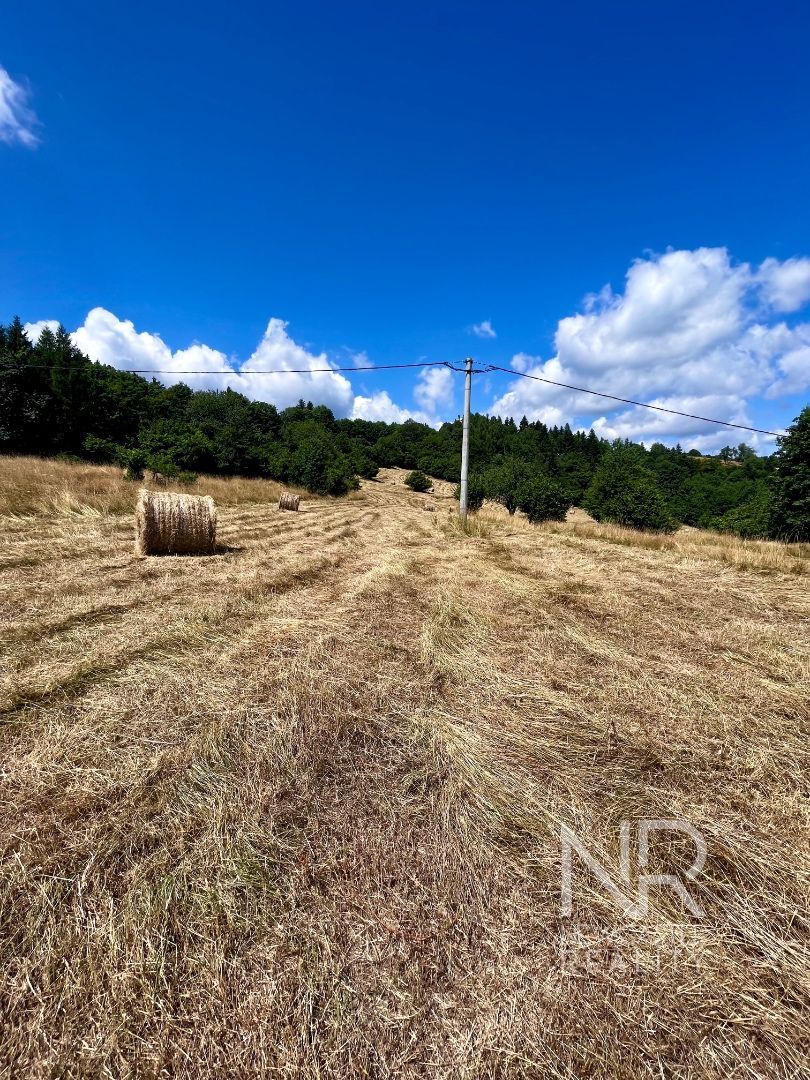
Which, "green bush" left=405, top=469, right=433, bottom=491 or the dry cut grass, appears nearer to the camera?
the dry cut grass

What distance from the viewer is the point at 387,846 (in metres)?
2.00

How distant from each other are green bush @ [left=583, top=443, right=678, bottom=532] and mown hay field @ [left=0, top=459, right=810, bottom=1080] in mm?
39930

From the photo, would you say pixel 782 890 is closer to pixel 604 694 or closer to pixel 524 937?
pixel 524 937

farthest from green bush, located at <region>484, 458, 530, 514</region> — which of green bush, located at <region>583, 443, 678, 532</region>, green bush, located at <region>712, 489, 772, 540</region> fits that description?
green bush, located at <region>712, 489, 772, 540</region>

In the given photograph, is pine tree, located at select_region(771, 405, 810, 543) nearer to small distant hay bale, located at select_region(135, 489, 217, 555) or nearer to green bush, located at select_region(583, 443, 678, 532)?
green bush, located at select_region(583, 443, 678, 532)

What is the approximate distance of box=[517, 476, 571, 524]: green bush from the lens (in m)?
37.3

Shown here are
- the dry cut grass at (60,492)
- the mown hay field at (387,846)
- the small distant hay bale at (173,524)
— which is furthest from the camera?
the dry cut grass at (60,492)

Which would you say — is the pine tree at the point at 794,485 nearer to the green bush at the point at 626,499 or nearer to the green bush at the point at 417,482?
the green bush at the point at 626,499

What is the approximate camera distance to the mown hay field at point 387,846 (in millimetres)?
1317

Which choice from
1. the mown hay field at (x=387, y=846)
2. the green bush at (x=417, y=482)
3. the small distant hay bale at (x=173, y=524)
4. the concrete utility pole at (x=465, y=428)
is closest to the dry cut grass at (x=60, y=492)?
the small distant hay bale at (x=173, y=524)

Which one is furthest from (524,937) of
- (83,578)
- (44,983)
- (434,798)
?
(83,578)

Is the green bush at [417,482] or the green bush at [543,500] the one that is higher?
the green bush at [417,482]

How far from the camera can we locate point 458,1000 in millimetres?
1419

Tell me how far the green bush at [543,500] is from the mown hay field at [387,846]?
111 feet
